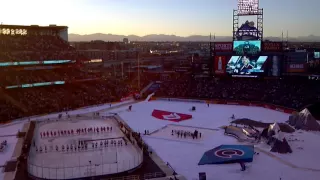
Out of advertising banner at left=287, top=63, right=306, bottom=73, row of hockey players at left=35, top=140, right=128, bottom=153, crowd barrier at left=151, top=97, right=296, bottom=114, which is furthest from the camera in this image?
advertising banner at left=287, top=63, right=306, bottom=73

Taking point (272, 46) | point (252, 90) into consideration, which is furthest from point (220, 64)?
point (272, 46)

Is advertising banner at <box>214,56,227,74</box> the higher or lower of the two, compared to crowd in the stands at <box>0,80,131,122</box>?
higher

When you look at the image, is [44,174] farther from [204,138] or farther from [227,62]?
[227,62]

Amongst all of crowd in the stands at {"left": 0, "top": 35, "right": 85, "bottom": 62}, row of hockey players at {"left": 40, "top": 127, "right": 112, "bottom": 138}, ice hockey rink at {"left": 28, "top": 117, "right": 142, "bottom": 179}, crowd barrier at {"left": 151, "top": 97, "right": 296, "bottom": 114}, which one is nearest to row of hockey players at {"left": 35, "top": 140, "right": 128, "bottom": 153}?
ice hockey rink at {"left": 28, "top": 117, "right": 142, "bottom": 179}

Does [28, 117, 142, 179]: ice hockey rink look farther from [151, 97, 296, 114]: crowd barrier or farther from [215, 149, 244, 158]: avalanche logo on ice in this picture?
[151, 97, 296, 114]: crowd barrier

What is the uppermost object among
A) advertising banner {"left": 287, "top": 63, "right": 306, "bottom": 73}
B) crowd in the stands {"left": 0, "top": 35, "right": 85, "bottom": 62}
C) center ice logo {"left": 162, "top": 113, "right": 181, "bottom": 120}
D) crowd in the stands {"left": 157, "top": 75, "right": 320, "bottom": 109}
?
crowd in the stands {"left": 0, "top": 35, "right": 85, "bottom": 62}

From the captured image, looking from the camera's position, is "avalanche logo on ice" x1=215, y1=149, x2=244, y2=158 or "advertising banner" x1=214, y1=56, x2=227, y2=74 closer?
"avalanche logo on ice" x1=215, y1=149, x2=244, y2=158

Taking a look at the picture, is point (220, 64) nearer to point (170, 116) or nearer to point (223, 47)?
point (223, 47)
